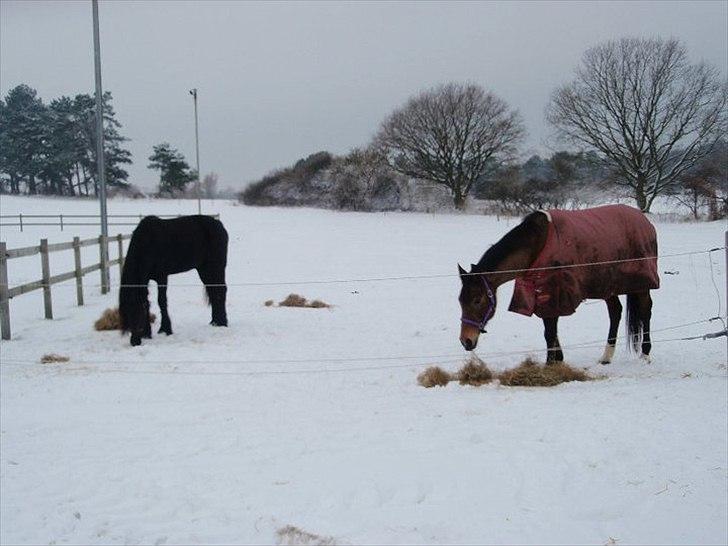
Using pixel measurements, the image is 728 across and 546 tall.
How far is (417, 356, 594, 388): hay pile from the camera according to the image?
516 centimetres

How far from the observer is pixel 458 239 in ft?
75.6

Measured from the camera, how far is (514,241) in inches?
219

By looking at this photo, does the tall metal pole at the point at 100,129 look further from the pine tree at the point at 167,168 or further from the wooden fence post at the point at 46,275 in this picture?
the pine tree at the point at 167,168

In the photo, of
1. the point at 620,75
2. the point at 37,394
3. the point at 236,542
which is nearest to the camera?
the point at 236,542

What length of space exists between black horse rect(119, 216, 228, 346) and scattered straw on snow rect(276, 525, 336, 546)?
498cm

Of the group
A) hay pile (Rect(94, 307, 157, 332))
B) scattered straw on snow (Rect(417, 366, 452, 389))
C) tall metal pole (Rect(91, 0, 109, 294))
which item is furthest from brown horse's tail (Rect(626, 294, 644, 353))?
tall metal pole (Rect(91, 0, 109, 294))

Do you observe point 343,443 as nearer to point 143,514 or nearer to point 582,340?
point 143,514

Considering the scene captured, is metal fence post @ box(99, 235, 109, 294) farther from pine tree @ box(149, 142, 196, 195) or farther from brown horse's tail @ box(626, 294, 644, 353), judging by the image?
pine tree @ box(149, 142, 196, 195)

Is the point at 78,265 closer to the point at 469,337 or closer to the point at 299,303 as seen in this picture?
the point at 299,303

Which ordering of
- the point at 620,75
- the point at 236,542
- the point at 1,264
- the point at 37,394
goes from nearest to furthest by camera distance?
the point at 236,542
the point at 37,394
the point at 1,264
the point at 620,75

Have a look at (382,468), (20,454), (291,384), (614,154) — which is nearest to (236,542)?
(382,468)

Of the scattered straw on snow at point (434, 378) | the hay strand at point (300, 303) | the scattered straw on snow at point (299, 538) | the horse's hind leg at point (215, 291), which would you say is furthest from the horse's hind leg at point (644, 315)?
the horse's hind leg at point (215, 291)

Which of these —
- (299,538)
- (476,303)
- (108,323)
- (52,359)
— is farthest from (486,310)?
(108,323)

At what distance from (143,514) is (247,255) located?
16020 mm
